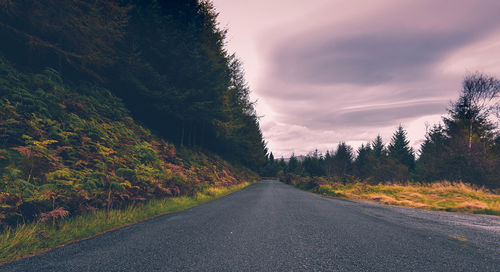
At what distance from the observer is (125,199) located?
582cm

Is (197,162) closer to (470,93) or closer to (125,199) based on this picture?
(125,199)

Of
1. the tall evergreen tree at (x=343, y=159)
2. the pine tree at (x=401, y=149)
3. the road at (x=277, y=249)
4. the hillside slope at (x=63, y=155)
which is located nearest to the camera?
the road at (x=277, y=249)

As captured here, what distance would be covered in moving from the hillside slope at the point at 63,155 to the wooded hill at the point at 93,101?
0.09 feet

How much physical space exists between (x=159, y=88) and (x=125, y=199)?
9823mm

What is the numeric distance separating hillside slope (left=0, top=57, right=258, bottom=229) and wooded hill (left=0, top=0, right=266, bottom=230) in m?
0.03

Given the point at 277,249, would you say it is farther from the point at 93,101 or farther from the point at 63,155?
the point at 93,101

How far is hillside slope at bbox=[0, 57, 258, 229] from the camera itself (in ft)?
12.8

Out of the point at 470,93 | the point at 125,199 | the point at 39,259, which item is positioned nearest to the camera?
the point at 39,259

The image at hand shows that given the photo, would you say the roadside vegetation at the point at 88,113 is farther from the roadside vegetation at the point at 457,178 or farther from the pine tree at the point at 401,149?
the pine tree at the point at 401,149

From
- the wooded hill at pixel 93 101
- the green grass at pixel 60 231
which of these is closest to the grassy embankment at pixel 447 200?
the wooded hill at pixel 93 101

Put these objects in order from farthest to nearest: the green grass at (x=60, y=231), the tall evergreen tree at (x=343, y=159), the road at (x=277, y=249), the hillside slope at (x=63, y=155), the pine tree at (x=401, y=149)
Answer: the tall evergreen tree at (x=343, y=159) < the pine tree at (x=401, y=149) < the hillside slope at (x=63, y=155) < the green grass at (x=60, y=231) < the road at (x=277, y=249)

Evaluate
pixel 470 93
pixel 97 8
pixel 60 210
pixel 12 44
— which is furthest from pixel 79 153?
pixel 470 93

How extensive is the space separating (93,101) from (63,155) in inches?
176

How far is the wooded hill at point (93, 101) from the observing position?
4520mm
